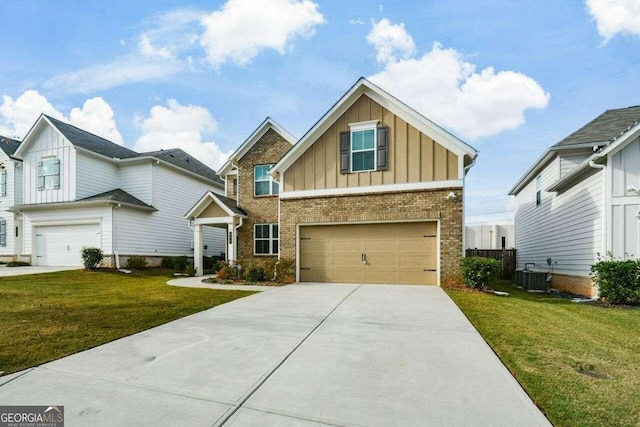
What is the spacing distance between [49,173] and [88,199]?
3578 millimetres

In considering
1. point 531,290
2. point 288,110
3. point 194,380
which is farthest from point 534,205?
point 194,380

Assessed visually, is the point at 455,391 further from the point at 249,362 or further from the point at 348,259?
the point at 348,259

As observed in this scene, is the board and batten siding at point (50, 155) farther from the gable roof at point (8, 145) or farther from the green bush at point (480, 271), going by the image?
the green bush at point (480, 271)

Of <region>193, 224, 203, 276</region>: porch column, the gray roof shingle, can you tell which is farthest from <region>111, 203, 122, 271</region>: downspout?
the gray roof shingle

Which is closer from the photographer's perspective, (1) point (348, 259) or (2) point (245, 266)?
(1) point (348, 259)

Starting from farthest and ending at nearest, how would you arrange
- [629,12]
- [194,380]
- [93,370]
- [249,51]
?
[249,51] → [629,12] → [93,370] → [194,380]

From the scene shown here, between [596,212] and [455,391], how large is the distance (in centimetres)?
961

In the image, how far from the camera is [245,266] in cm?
1329

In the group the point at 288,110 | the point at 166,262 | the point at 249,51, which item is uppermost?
the point at 249,51

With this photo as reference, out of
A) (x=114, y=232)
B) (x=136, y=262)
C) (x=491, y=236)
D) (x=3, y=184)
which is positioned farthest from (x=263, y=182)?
(x=491, y=236)

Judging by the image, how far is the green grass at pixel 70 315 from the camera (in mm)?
4319

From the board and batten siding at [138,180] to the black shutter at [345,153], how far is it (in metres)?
12.9

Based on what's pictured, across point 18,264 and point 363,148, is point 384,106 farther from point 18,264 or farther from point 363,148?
point 18,264

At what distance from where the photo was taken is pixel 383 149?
1164 centimetres
